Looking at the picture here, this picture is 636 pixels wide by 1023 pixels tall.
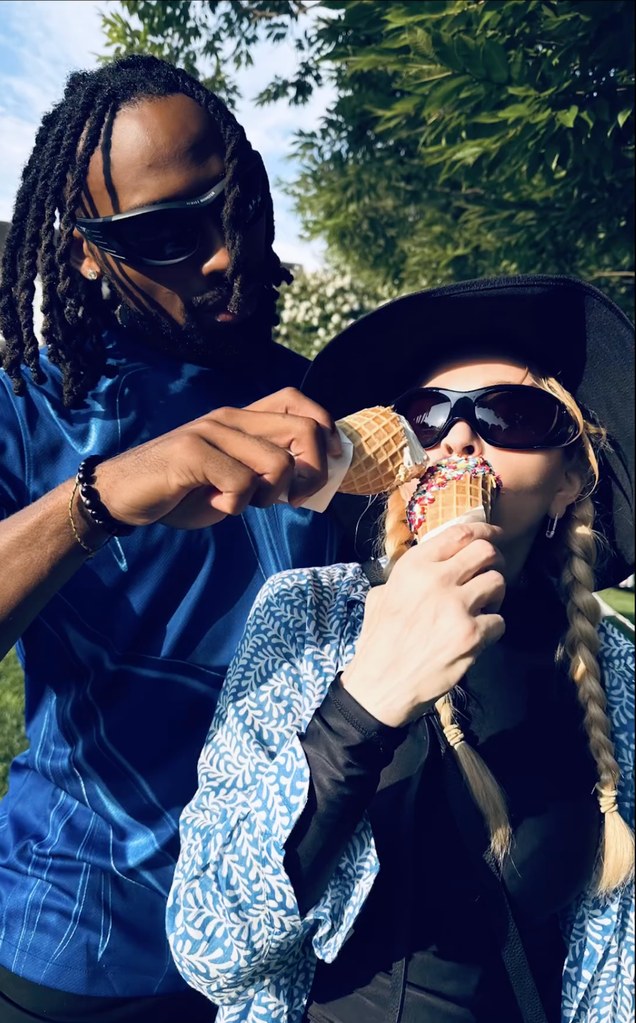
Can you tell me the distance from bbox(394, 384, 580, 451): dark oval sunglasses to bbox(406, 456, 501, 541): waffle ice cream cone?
0.07 metres

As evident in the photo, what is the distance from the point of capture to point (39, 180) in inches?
96.3

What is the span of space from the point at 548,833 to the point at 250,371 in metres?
1.40

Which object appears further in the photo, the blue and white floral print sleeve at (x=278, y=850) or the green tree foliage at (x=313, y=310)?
the green tree foliage at (x=313, y=310)

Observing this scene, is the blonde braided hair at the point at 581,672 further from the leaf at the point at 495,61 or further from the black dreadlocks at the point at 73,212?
the leaf at the point at 495,61

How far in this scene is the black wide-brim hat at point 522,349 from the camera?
7.22 ft

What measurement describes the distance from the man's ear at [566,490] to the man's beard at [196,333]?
91cm

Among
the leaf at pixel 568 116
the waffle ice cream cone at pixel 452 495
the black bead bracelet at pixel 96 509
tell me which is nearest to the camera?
the black bead bracelet at pixel 96 509

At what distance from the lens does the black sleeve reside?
1.58 meters

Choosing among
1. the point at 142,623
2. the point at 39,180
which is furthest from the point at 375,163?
the point at 142,623

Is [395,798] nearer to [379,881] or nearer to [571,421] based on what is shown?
[379,881]

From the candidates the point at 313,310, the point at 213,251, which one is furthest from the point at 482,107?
the point at 313,310

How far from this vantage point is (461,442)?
2012 mm

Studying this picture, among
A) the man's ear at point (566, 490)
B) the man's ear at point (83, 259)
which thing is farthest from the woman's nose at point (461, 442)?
the man's ear at point (83, 259)

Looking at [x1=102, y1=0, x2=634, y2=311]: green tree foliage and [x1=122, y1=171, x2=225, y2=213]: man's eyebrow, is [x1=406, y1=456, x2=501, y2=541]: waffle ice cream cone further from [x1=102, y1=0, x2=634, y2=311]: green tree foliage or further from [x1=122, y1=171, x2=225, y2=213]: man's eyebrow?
[x1=102, y1=0, x2=634, y2=311]: green tree foliage
